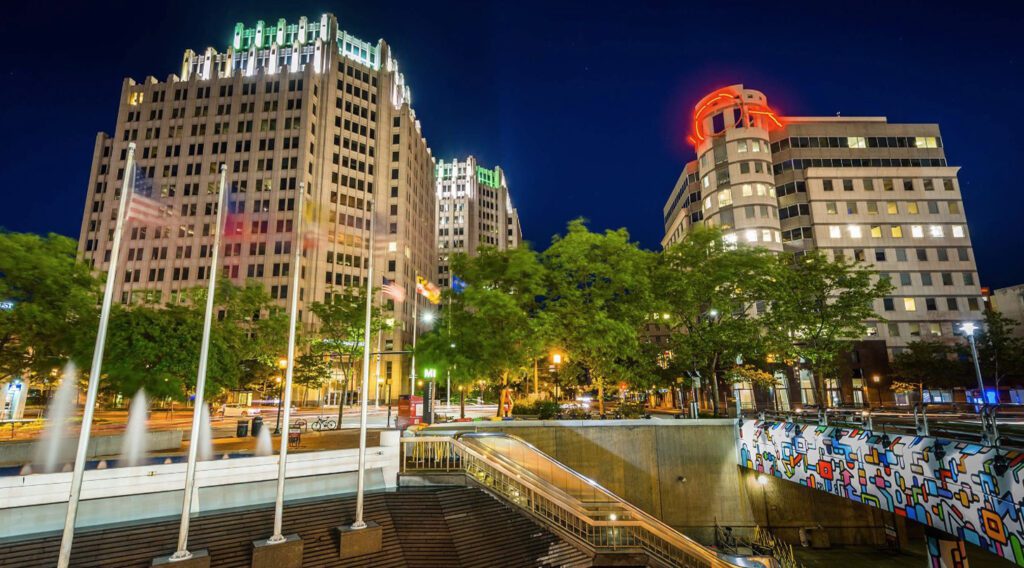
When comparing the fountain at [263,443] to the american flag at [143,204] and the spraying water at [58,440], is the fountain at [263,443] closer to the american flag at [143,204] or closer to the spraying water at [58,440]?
the spraying water at [58,440]

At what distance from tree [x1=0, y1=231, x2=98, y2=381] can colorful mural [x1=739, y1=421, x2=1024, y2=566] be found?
29.1 m

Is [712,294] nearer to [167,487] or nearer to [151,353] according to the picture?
[167,487]

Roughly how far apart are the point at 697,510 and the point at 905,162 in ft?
202

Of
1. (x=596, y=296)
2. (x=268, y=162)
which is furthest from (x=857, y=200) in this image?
(x=268, y=162)

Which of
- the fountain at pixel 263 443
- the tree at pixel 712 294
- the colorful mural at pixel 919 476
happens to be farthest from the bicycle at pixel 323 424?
the colorful mural at pixel 919 476

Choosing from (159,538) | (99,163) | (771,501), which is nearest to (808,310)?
(771,501)

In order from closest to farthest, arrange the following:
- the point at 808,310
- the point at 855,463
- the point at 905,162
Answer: the point at 855,463 → the point at 808,310 → the point at 905,162

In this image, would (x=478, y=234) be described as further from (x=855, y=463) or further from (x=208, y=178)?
(x=855, y=463)

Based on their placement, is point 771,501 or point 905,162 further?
point 905,162

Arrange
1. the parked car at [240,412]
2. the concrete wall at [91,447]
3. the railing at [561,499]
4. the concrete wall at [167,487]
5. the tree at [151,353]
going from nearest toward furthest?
the concrete wall at [167,487] → the railing at [561,499] → the concrete wall at [91,447] → the tree at [151,353] → the parked car at [240,412]

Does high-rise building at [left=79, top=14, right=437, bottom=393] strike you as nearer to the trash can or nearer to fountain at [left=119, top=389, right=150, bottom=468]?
the trash can

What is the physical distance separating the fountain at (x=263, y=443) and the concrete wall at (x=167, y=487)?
502 cm

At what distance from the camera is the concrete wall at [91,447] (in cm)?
1767

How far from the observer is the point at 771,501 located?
26.3 metres
